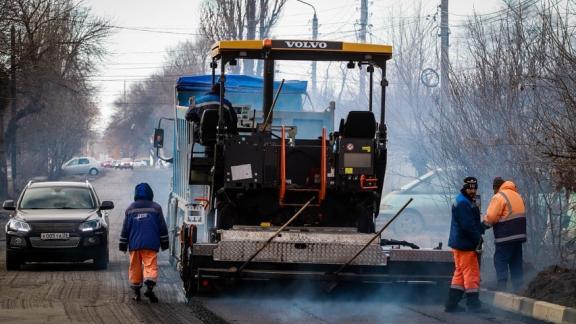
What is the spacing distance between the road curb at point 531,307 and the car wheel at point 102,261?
23.4 feet

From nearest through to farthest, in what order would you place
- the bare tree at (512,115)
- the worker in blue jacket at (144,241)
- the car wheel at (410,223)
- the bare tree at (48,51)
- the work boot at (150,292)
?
the work boot at (150,292), the worker in blue jacket at (144,241), the bare tree at (512,115), the car wheel at (410,223), the bare tree at (48,51)

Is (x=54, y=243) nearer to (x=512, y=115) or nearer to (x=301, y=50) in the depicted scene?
(x=301, y=50)


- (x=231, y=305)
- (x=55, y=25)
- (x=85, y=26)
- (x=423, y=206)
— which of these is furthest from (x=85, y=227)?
(x=85, y=26)

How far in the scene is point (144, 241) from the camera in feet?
46.5

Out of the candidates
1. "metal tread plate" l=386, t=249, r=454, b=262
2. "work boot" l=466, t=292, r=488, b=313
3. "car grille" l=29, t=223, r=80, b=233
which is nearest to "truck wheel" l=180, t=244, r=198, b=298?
"metal tread plate" l=386, t=249, r=454, b=262

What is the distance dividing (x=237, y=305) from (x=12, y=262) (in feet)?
22.2

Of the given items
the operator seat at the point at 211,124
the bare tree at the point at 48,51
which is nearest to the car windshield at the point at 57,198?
the operator seat at the point at 211,124

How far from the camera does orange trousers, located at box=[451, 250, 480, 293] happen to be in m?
12.9

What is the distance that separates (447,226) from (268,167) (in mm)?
14336

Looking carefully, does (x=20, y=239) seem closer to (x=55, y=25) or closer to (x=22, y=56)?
(x=22, y=56)

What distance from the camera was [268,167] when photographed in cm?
1346

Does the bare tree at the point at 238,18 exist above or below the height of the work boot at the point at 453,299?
above

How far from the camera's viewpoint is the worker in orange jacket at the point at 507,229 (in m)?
14.6

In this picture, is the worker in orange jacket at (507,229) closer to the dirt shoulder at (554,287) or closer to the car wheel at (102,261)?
the dirt shoulder at (554,287)
